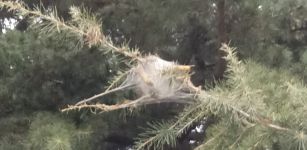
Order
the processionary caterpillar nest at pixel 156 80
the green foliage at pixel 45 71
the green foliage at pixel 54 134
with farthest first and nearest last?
1. the green foliage at pixel 45 71
2. the green foliage at pixel 54 134
3. the processionary caterpillar nest at pixel 156 80

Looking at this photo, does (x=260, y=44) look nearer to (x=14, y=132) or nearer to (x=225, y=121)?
(x=225, y=121)

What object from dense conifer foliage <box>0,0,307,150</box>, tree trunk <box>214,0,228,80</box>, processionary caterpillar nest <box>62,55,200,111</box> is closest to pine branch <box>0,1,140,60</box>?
processionary caterpillar nest <box>62,55,200,111</box>

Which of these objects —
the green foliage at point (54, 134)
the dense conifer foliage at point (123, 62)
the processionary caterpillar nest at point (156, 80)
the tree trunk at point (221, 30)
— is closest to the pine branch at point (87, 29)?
the processionary caterpillar nest at point (156, 80)

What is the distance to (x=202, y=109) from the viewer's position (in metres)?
1.67

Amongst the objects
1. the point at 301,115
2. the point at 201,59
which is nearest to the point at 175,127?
the point at 301,115

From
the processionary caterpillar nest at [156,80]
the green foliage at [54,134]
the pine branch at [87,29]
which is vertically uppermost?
the pine branch at [87,29]

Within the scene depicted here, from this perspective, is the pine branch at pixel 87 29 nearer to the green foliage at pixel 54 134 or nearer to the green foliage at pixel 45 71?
→ the green foliage at pixel 54 134

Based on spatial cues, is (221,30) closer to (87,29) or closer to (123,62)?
(123,62)

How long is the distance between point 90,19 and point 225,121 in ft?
1.77

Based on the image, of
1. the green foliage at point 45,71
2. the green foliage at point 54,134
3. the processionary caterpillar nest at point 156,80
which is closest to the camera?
the processionary caterpillar nest at point 156,80

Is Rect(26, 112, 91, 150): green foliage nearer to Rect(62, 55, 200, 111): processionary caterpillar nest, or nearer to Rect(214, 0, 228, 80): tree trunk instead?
Rect(62, 55, 200, 111): processionary caterpillar nest

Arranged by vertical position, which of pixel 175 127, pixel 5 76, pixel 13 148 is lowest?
pixel 13 148

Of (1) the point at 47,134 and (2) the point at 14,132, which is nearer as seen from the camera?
(1) the point at 47,134

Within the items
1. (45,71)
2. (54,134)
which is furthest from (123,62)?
(45,71)
